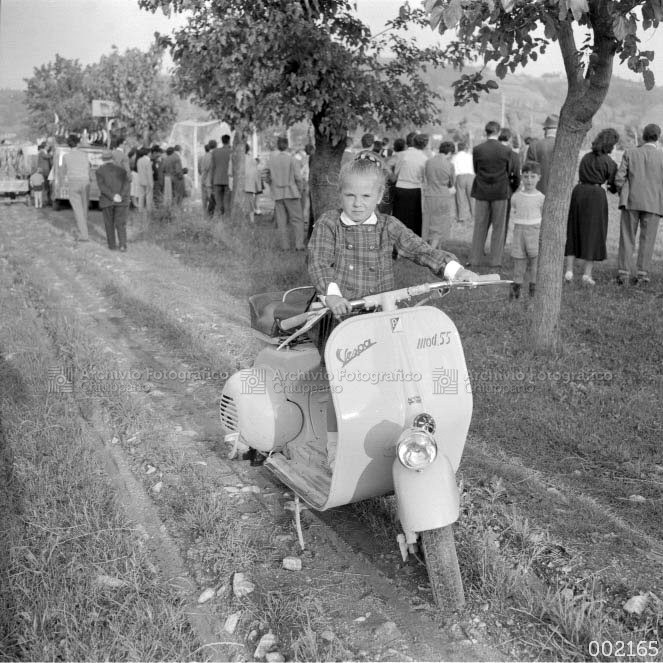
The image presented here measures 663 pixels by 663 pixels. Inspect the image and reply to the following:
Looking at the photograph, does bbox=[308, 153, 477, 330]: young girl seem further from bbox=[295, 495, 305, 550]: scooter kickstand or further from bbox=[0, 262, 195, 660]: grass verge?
bbox=[0, 262, 195, 660]: grass verge

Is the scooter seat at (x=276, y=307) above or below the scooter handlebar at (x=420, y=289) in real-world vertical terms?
below

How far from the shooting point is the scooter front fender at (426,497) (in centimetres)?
291

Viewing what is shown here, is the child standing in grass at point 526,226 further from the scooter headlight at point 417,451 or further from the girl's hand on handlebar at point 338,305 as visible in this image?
the scooter headlight at point 417,451

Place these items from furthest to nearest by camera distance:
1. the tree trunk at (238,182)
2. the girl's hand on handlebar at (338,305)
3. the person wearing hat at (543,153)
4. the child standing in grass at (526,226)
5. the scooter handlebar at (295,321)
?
1. the tree trunk at (238,182)
2. the person wearing hat at (543,153)
3. the child standing in grass at (526,226)
4. the scooter handlebar at (295,321)
5. the girl's hand on handlebar at (338,305)

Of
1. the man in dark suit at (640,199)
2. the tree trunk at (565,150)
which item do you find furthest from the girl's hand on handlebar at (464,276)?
the man in dark suit at (640,199)

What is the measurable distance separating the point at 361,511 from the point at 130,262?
29.1ft

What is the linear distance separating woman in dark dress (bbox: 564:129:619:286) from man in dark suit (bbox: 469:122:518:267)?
4.33ft

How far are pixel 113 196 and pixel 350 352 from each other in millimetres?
10601

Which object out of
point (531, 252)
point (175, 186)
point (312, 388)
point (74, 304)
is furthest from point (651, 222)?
point (175, 186)

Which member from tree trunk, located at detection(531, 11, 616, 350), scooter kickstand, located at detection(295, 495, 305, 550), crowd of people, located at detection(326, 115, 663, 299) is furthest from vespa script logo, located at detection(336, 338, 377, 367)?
crowd of people, located at detection(326, 115, 663, 299)

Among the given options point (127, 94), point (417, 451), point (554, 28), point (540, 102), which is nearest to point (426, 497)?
point (417, 451)

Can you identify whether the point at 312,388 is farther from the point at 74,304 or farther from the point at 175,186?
the point at 175,186

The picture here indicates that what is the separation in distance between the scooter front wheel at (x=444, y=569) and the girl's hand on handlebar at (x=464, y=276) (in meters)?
1.10

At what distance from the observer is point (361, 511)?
390cm
